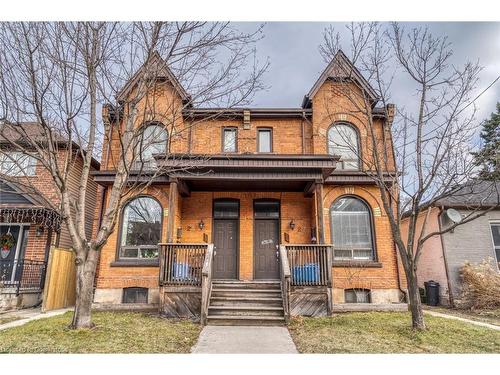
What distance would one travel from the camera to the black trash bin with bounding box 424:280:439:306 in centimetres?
1190

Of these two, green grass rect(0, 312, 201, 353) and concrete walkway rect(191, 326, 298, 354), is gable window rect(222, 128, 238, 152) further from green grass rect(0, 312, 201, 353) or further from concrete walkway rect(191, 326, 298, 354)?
concrete walkway rect(191, 326, 298, 354)

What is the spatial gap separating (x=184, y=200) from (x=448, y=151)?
26.2 feet

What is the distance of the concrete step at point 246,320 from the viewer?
746cm

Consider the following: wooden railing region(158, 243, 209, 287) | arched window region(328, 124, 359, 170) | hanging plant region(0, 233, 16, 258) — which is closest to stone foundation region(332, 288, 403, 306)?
arched window region(328, 124, 359, 170)

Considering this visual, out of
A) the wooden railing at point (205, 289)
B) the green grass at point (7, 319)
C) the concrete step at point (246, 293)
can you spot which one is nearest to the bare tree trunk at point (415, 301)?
the concrete step at point (246, 293)

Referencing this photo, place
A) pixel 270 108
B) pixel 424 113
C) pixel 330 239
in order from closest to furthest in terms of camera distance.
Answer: pixel 424 113, pixel 330 239, pixel 270 108

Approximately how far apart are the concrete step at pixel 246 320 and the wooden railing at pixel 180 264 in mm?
1271

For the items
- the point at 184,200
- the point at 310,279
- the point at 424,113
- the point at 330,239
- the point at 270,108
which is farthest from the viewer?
the point at 270,108

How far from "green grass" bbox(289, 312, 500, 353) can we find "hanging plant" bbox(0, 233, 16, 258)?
10.7 metres

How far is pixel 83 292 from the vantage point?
612cm

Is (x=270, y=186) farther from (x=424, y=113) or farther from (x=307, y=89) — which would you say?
(x=424, y=113)

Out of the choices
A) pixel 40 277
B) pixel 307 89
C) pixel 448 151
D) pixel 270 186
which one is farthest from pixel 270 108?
pixel 40 277

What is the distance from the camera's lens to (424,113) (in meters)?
7.18

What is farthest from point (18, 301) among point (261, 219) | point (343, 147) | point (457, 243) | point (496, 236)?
point (496, 236)
